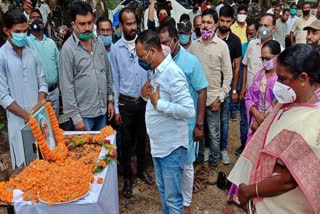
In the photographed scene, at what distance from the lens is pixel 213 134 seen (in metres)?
4.11

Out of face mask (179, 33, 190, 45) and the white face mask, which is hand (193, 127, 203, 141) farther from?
the white face mask

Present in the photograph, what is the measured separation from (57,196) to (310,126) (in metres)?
1.58

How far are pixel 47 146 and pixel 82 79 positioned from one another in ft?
3.07

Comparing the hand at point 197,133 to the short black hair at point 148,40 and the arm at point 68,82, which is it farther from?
the arm at point 68,82

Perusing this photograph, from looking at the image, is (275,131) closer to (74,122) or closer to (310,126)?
(310,126)

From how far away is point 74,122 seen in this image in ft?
11.0

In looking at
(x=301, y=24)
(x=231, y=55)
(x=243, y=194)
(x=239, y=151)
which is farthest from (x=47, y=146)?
(x=301, y=24)

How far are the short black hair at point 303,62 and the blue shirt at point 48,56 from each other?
299 cm

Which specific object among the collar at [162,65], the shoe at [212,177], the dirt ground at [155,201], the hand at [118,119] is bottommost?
the dirt ground at [155,201]

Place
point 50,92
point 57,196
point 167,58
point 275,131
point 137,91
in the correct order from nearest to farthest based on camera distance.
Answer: point 275,131
point 57,196
point 167,58
point 137,91
point 50,92

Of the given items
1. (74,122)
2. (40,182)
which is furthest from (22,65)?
(40,182)

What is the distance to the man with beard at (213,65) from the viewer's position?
386 centimetres

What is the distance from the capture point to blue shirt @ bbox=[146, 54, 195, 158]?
257cm

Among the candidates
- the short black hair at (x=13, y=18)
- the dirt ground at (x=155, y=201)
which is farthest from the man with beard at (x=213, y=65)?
the short black hair at (x=13, y=18)
